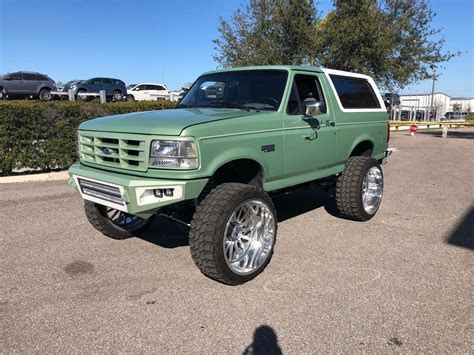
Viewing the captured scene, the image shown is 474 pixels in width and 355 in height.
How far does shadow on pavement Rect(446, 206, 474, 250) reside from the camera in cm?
495

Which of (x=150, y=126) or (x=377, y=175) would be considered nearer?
(x=150, y=126)

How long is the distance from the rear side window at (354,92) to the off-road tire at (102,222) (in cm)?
333

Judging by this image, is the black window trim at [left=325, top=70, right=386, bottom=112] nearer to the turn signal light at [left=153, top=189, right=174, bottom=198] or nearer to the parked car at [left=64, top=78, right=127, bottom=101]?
the turn signal light at [left=153, top=189, right=174, bottom=198]

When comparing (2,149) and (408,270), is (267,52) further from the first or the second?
(408,270)

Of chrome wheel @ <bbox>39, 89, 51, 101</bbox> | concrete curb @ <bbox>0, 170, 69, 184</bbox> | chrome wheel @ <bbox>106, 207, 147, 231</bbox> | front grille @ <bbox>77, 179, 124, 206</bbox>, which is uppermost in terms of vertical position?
chrome wheel @ <bbox>39, 89, 51, 101</bbox>

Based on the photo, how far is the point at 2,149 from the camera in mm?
8641

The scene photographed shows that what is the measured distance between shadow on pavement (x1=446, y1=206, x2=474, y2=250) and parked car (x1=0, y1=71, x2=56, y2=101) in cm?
2047

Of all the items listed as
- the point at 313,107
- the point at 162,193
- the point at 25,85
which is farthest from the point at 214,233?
the point at 25,85

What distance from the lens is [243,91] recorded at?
4840mm

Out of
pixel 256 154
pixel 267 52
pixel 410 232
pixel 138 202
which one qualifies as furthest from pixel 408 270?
pixel 267 52

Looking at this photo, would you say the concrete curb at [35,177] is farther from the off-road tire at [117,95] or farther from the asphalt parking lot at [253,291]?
the off-road tire at [117,95]

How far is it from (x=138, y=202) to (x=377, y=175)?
387cm

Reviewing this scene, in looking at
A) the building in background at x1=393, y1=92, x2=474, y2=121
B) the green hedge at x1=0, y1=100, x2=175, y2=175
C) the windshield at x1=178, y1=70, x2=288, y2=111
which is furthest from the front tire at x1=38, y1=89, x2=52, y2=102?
the building in background at x1=393, y1=92, x2=474, y2=121

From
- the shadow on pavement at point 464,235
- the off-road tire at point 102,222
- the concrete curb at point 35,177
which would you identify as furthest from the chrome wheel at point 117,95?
the shadow on pavement at point 464,235
